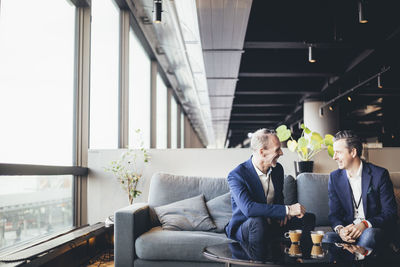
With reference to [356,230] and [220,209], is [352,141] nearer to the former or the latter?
[356,230]

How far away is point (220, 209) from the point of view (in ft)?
12.3

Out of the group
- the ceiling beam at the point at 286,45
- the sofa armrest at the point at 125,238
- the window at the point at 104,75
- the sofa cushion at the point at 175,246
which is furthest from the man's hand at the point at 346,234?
the ceiling beam at the point at 286,45

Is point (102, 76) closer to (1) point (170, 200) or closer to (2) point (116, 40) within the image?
(2) point (116, 40)

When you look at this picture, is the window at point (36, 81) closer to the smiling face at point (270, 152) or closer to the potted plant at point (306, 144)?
the smiling face at point (270, 152)

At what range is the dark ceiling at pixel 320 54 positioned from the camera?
6812mm

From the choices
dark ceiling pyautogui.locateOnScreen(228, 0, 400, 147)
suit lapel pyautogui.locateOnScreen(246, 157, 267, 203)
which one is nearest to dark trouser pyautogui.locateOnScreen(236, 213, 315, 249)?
suit lapel pyautogui.locateOnScreen(246, 157, 267, 203)

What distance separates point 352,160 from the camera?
116 inches

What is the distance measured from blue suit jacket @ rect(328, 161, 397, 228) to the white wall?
163 centimetres

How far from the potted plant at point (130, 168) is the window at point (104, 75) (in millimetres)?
559

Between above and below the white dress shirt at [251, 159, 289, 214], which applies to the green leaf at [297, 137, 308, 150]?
above

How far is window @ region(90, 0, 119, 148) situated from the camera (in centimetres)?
511

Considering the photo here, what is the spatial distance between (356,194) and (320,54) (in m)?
6.72

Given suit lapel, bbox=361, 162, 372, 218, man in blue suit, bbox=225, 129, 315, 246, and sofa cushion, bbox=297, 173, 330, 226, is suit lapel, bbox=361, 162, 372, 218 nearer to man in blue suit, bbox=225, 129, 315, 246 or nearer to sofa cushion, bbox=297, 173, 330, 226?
man in blue suit, bbox=225, 129, 315, 246

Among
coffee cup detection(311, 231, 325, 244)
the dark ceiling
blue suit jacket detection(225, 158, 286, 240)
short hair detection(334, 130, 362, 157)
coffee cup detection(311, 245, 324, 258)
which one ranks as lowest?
coffee cup detection(311, 245, 324, 258)
